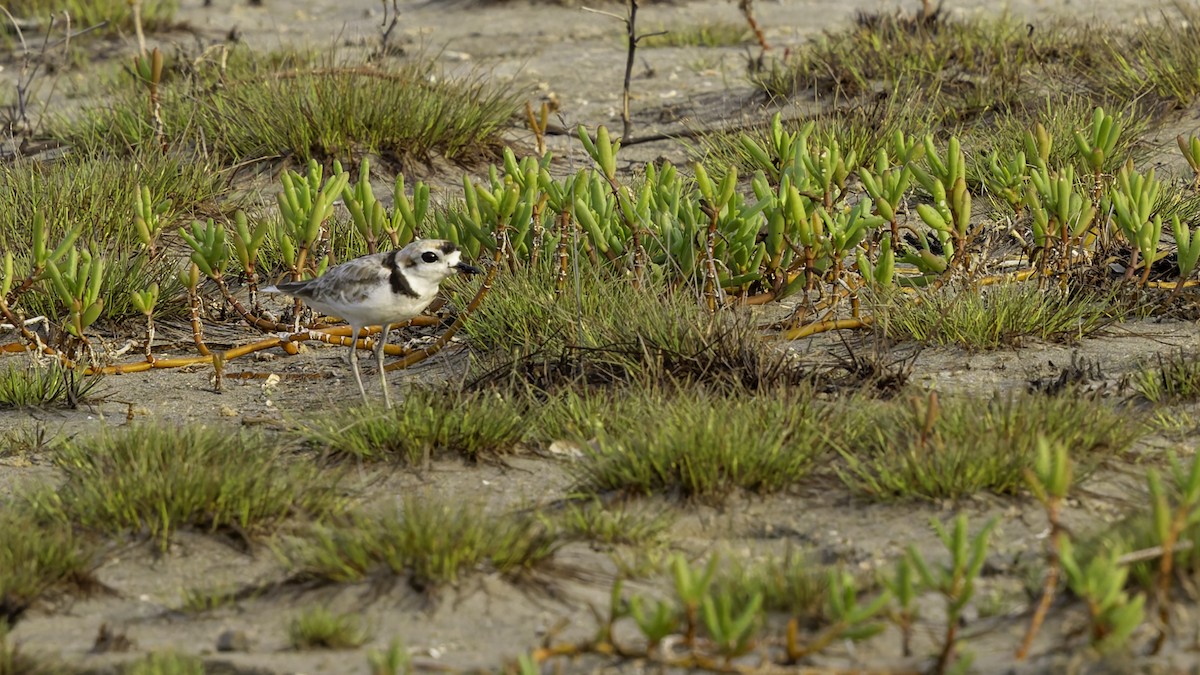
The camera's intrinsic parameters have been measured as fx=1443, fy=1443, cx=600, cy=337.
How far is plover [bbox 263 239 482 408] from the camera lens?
4809 millimetres

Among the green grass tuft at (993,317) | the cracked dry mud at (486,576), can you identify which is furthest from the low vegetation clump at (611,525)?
the green grass tuft at (993,317)

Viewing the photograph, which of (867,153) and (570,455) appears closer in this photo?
(570,455)

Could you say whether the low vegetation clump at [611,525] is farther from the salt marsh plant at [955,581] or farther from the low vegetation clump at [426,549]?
the salt marsh plant at [955,581]

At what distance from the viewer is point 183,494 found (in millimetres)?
3982

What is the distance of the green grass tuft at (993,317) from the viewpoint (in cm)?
526

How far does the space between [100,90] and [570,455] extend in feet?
20.1

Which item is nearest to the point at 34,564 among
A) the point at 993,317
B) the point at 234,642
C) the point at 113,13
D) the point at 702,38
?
the point at 234,642

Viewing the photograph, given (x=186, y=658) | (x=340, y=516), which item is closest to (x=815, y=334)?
(x=340, y=516)

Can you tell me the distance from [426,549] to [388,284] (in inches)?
53.8

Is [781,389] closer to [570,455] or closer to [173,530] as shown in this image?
[570,455]

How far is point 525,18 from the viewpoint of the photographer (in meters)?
11.9

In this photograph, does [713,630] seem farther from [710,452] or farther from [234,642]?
[234,642]

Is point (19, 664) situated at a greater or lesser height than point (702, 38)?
lesser

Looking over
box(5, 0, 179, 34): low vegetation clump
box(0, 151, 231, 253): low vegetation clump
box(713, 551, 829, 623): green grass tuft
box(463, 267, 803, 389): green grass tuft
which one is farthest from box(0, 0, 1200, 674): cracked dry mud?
box(5, 0, 179, 34): low vegetation clump
